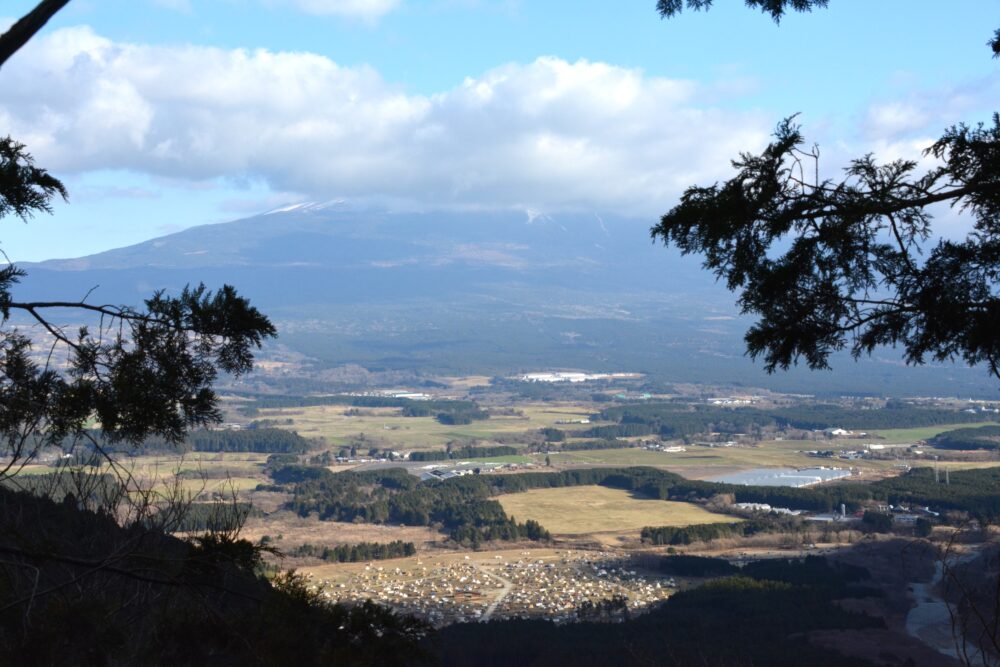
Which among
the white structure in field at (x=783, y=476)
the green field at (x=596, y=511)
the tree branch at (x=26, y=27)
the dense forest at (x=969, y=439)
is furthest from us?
the dense forest at (x=969, y=439)

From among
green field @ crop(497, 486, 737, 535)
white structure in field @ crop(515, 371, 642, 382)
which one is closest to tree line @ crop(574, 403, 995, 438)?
green field @ crop(497, 486, 737, 535)

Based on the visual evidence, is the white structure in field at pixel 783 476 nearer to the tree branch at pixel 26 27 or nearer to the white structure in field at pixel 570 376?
the tree branch at pixel 26 27

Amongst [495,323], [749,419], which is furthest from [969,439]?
[495,323]

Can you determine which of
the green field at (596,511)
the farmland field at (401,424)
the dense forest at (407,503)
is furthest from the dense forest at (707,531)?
the farmland field at (401,424)

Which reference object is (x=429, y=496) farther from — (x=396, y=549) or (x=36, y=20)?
(x=36, y=20)

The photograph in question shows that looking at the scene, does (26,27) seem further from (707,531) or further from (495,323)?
(495,323)

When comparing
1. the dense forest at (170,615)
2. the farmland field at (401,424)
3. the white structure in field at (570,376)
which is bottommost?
the farmland field at (401,424)

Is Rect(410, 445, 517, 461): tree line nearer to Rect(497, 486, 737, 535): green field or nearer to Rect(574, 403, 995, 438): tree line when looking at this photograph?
Rect(574, 403, 995, 438): tree line

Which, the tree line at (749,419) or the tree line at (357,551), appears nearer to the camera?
the tree line at (357,551)

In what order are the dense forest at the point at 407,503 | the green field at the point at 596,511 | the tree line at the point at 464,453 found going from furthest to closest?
the tree line at the point at 464,453 < the green field at the point at 596,511 < the dense forest at the point at 407,503
